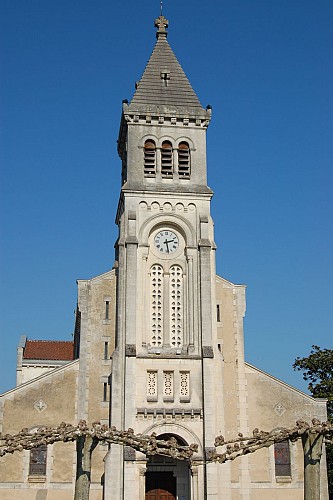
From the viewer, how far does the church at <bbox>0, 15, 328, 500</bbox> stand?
1374 inches

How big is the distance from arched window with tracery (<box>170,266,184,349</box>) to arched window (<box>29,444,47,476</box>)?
8677 mm

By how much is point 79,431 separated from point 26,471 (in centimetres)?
1618

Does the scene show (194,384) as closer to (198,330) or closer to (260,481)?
(198,330)

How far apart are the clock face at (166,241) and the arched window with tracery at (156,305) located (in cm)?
104

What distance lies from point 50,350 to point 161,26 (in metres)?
28.2

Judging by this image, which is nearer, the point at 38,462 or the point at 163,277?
the point at 38,462

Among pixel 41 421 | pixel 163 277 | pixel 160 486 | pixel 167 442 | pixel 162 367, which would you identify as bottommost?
pixel 160 486

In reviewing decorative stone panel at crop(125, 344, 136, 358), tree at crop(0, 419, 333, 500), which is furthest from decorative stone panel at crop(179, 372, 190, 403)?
tree at crop(0, 419, 333, 500)

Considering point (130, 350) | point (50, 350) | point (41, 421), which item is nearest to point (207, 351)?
point (130, 350)

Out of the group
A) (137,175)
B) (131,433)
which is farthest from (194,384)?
(131,433)

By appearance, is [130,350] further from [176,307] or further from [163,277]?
[163,277]

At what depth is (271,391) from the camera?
3791cm

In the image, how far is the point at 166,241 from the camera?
38.7 m

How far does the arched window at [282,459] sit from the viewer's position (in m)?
36.8
